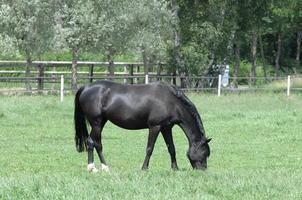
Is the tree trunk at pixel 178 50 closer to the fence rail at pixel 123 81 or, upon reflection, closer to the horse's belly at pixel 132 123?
the fence rail at pixel 123 81

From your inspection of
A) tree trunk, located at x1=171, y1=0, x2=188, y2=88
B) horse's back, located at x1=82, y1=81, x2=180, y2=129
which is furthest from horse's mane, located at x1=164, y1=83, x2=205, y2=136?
tree trunk, located at x1=171, y1=0, x2=188, y2=88

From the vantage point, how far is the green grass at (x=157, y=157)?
805 centimetres

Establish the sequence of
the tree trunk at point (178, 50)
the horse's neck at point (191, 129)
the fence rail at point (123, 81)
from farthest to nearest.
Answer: the tree trunk at point (178, 50) < the fence rail at point (123, 81) < the horse's neck at point (191, 129)

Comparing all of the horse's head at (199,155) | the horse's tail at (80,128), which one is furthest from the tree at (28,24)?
the horse's head at (199,155)

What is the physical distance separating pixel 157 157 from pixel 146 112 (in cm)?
310

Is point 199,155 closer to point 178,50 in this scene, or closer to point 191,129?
point 191,129

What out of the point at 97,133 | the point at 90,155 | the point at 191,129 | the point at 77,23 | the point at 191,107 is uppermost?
the point at 77,23

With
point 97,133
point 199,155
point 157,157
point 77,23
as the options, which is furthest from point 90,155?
point 77,23

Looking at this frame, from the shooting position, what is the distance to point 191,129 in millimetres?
10977

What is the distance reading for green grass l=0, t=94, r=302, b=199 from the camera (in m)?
8.05

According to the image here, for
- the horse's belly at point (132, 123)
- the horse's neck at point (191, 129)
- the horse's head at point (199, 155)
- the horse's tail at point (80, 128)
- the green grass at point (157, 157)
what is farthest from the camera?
the horse's tail at point (80, 128)

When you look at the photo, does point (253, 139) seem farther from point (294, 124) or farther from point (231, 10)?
point (231, 10)

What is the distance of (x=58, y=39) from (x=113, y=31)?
131 inches

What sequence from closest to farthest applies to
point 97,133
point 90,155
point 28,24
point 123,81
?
point 90,155 < point 97,133 < point 28,24 < point 123,81
